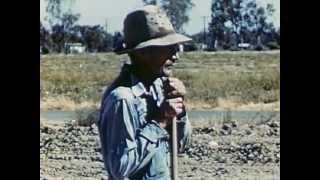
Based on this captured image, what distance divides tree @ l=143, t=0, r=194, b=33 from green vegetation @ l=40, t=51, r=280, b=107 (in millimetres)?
107

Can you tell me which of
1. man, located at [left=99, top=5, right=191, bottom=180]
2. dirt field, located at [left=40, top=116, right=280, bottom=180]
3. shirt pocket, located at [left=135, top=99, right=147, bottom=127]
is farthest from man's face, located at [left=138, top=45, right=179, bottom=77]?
dirt field, located at [left=40, top=116, right=280, bottom=180]

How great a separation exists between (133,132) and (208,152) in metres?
0.26

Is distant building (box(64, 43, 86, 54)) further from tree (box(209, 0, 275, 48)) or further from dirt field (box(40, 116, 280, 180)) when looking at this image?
tree (box(209, 0, 275, 48))

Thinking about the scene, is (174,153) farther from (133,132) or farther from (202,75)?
(202,75)

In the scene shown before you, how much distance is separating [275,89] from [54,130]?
2.50ft

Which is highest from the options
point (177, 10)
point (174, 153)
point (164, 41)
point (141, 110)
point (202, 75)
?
point (177, 10)

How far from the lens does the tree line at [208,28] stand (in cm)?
316

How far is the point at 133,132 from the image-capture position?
125 inches

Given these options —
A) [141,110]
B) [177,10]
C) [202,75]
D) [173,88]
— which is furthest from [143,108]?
[177,10]

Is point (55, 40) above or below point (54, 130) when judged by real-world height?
above

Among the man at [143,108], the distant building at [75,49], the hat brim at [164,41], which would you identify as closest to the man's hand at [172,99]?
the man at [143,108]
